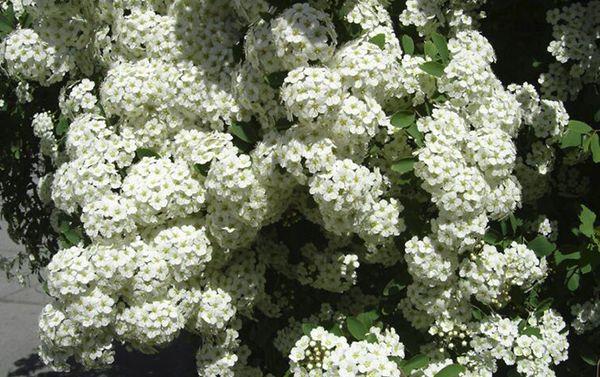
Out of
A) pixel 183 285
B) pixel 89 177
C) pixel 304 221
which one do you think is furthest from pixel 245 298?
pixel 89 177

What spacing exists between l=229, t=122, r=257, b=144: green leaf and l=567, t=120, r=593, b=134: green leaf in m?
1.17

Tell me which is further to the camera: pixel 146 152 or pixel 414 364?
pixel 146 152

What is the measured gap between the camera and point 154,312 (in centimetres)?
248

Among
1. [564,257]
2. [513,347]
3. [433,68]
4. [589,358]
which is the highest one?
[433,68]

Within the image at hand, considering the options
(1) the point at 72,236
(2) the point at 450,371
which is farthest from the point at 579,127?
(1) the point at 72,236

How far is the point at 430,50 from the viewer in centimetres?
266

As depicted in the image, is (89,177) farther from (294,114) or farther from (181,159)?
(294,114)

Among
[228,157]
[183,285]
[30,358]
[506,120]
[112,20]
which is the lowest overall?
[30,358]

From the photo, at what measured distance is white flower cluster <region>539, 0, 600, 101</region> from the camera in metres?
2.96

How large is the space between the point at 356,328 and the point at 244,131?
74 cm

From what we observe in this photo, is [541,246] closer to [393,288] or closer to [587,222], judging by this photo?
[587,222]

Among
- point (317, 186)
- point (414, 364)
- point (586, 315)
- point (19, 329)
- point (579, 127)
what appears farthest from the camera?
point (19, 329)

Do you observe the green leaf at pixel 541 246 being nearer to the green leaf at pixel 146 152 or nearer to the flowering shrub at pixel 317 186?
the flowering shrub at pixel 317 186

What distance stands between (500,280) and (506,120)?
0.52 metres
